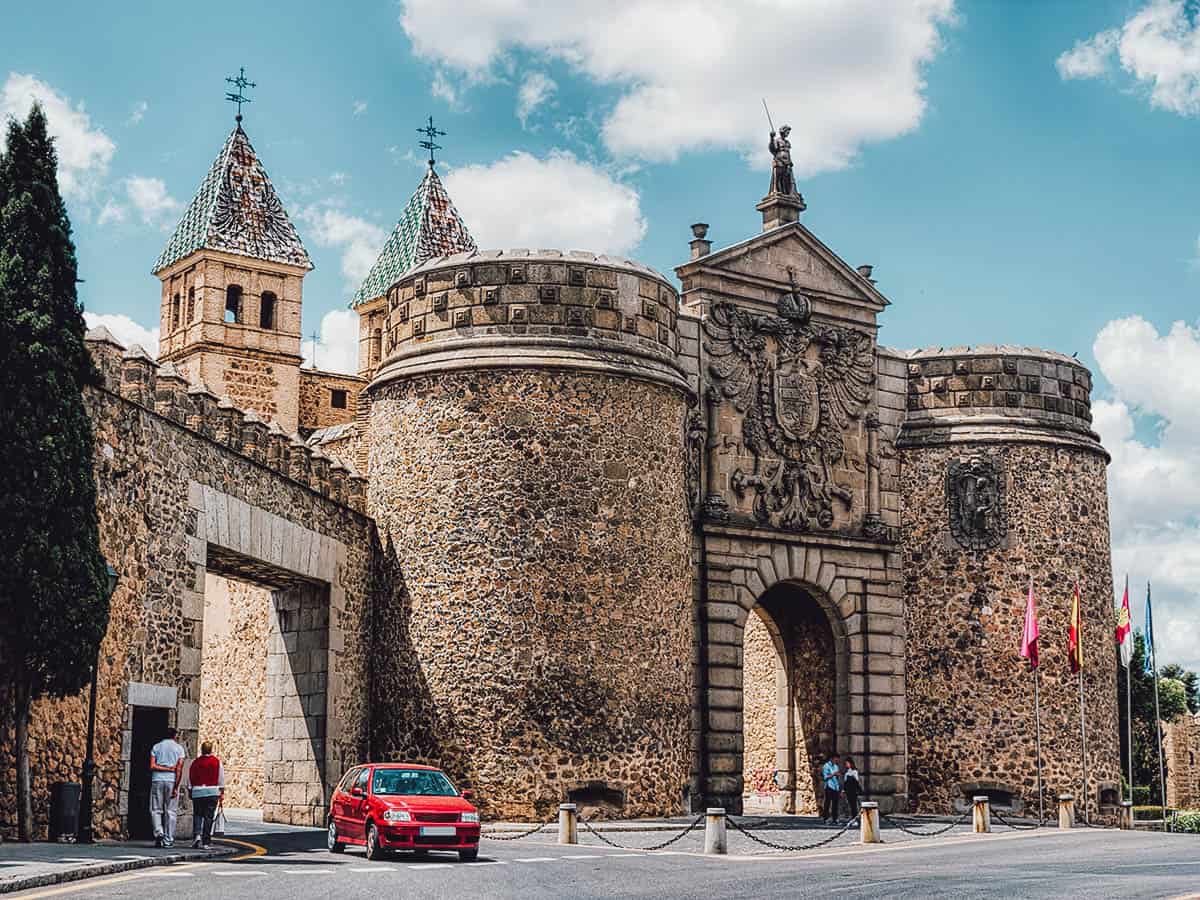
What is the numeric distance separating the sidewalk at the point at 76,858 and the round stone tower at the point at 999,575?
15544mm

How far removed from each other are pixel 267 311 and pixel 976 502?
23.9m

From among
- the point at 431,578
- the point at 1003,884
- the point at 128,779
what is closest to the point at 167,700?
the point at 128,779

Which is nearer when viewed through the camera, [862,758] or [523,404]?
[523,404]

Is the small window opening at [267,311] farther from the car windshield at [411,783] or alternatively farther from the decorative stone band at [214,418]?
the car windshield at [411,783]

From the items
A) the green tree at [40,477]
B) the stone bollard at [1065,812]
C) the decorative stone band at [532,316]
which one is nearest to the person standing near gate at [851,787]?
the stone bollard at [1065,812]

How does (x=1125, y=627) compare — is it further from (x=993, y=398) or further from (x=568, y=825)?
(x=568, y=825)

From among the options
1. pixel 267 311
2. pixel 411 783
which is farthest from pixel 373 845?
pixel 267 311

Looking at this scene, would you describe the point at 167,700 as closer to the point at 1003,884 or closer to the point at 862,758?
the point at 1003,884

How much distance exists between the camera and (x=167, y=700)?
19.5 meters

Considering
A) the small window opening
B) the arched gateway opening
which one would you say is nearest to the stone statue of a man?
the arched gateway opening

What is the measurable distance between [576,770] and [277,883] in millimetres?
10020

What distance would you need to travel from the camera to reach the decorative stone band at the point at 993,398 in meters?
30.7

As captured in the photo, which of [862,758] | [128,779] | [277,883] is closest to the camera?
[277,883]

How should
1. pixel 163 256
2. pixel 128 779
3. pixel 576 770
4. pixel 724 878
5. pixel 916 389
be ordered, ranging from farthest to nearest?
pixel 163 256, pixel 916 389, pixel 576 770, pixel 128 779, pixel 724 878
